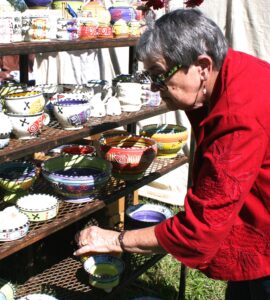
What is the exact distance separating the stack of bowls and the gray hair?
51cm

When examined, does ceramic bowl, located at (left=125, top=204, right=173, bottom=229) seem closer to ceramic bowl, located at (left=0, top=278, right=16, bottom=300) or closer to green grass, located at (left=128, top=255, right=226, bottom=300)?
green grass, located at (left=128, top=255, right=226, bottom=300)

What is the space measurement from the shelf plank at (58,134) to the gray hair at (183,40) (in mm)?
500

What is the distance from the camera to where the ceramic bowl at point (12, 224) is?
71.8 inches

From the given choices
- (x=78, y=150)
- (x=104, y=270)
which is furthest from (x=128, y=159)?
(x=104, y=270)

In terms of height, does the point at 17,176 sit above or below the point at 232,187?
below

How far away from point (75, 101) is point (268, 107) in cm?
96

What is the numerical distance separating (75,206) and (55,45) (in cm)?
70

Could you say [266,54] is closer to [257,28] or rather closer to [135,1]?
[257,28]

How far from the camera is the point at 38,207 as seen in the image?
2.02m

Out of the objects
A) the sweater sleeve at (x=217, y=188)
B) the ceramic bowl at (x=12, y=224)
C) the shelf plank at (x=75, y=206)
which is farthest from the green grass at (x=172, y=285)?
the sweater sleeve at (x=217, y=188)

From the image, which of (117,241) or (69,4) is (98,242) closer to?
(117,241)

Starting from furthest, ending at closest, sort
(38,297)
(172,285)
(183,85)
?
1. (172,285)
2. (38,297)
3. (183,85)

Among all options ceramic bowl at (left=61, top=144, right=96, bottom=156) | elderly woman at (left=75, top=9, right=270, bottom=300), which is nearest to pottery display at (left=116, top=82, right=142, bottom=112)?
ceramic bowl at (left=61, top=144, right=96, bottom=156)

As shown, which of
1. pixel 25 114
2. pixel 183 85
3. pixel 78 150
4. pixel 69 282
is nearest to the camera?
pixel 183 85
